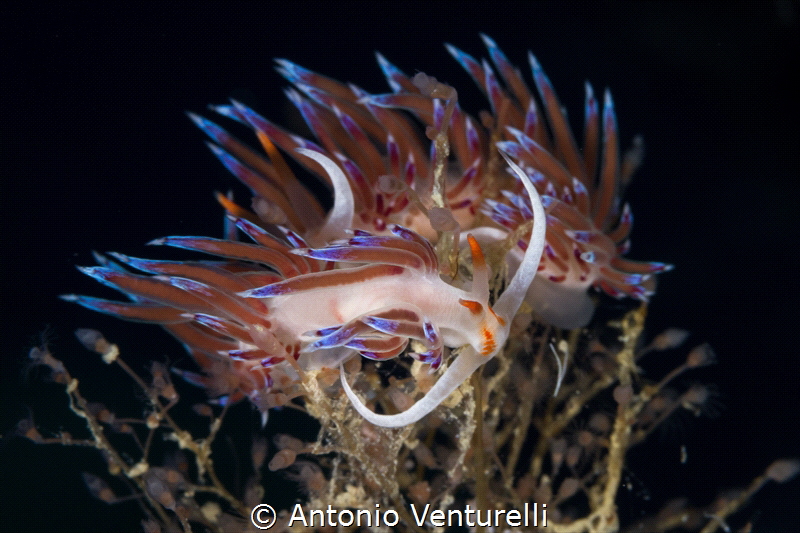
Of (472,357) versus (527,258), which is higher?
(527,258)

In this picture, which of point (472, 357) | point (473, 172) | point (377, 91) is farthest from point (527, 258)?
point (377, 91)

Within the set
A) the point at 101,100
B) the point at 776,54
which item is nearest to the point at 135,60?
the point at 101,100

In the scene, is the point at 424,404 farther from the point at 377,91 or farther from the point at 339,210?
the point at 377,91

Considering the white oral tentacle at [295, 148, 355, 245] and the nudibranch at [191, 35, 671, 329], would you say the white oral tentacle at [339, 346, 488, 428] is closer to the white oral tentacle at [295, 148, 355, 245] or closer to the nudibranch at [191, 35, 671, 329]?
the white oral tentacle at [295, 148, 355, 245]

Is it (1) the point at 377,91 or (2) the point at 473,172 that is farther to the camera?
(1) the point at 377,91

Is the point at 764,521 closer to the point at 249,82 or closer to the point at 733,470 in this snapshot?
the point at 733,470

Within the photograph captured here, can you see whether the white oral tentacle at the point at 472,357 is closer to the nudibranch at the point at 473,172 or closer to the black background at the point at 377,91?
the nudibranch at the point at 473,172

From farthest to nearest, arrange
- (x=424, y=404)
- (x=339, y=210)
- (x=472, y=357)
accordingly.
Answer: (x=339, y=210)
(x=472, y=357)
(x=424, y=404)
